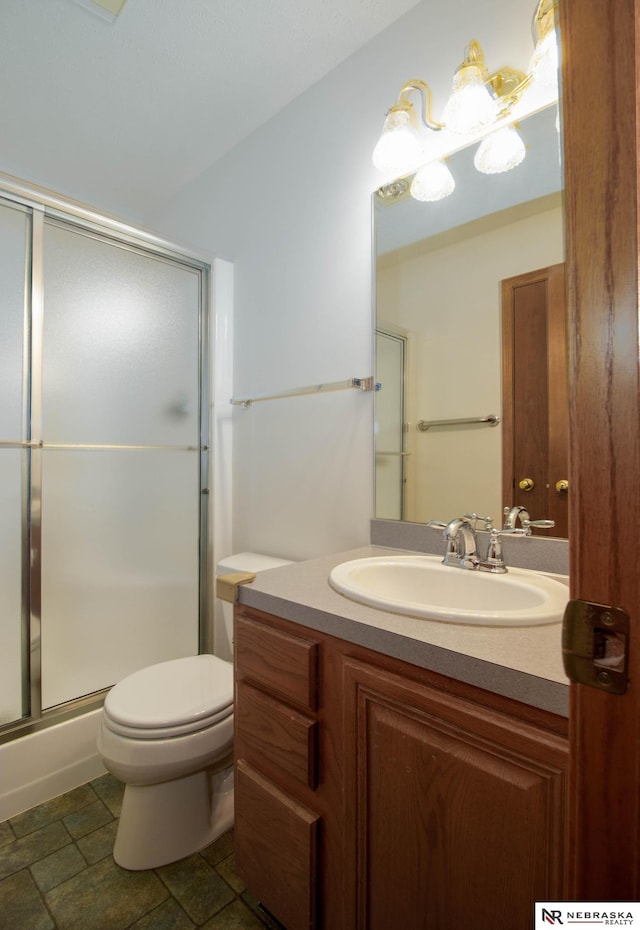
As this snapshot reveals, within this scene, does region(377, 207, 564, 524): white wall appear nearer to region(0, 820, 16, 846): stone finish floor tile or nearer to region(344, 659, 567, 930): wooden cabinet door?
region(344, 659, 567, 930): wooden cabinet door

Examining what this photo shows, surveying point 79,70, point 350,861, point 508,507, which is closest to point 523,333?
point 508,507

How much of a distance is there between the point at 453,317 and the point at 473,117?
51 cm

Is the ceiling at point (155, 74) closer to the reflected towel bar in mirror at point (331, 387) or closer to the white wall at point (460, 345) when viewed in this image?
the white wall at point (460, 345)

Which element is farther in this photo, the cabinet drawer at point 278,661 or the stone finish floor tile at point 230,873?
the stone finish floor tile at point 230,873

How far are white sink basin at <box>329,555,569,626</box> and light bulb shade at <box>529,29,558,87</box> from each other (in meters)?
1.21

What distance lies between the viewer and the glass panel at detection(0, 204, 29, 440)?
1.45 m

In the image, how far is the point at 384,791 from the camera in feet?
2.47

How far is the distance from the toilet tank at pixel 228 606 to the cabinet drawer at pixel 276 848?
0.68 metres

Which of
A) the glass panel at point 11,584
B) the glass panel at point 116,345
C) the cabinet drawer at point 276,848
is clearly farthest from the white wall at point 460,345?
the glass panel at point 11,584

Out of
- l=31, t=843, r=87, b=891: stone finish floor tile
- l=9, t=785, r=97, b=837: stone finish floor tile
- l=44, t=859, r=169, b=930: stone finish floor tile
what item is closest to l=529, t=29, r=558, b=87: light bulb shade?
l=44, t=859, r=169, b=930: stone finish floor tile

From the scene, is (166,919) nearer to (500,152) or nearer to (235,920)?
(235,920)

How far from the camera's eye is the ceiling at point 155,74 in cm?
143

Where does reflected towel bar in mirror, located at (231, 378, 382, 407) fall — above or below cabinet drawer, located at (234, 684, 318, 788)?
above

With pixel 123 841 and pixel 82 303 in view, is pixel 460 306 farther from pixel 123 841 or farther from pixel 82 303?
pixel 123 841
